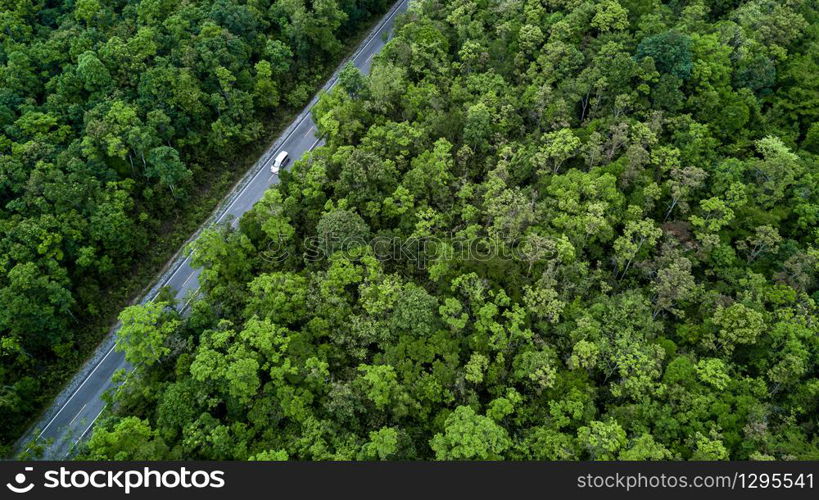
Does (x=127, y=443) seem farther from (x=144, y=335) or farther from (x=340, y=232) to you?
(x=340, y=232)

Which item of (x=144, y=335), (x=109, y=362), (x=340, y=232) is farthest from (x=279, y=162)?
(x=144, y=335)

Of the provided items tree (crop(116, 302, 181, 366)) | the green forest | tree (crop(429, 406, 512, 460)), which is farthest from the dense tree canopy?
the green forest

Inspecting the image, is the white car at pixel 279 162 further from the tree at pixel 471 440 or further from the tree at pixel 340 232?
the tree at pixel 471 440

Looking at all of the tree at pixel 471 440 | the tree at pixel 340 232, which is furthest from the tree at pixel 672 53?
the tree at pixel 471 440

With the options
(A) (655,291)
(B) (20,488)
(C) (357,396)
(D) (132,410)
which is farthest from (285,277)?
(A) (655,291)

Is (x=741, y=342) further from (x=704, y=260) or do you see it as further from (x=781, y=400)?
(x=704, y=260)

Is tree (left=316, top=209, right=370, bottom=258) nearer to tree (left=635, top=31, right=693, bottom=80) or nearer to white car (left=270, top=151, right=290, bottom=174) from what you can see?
white car (left=270, top=151, right=290, bottom=174)
